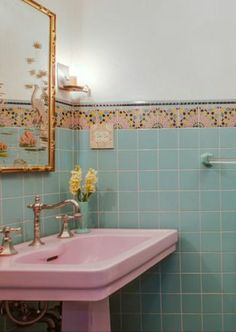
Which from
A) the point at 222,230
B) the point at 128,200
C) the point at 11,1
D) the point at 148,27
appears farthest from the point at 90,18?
the point at 222,230

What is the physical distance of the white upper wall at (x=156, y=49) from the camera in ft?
6.63

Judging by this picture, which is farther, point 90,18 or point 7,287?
point 90,18

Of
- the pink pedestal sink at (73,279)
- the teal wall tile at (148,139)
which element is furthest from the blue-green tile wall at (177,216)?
the pink pedestal sink at (73,279)

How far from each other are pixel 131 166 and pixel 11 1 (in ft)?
3.18

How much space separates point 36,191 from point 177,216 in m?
0.75

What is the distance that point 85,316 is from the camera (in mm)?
1252

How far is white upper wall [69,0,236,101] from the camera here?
2.02 meters

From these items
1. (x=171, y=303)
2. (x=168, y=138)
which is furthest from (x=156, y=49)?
(x=171, y=303)

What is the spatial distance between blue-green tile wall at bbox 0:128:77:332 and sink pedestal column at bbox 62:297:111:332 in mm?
423

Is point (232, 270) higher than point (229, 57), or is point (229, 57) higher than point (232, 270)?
point (229, 57)

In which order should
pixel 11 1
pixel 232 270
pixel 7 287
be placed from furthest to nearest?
1. pixel 232 270
2. pixel 11 1
3. pixel 7 287

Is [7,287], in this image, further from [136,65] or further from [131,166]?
[136,65]

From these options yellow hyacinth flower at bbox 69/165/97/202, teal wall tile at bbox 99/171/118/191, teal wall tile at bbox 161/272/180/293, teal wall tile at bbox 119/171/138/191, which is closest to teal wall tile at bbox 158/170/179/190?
teal wall tile at bbox 119/171/138/191

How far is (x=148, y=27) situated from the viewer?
2.06m
